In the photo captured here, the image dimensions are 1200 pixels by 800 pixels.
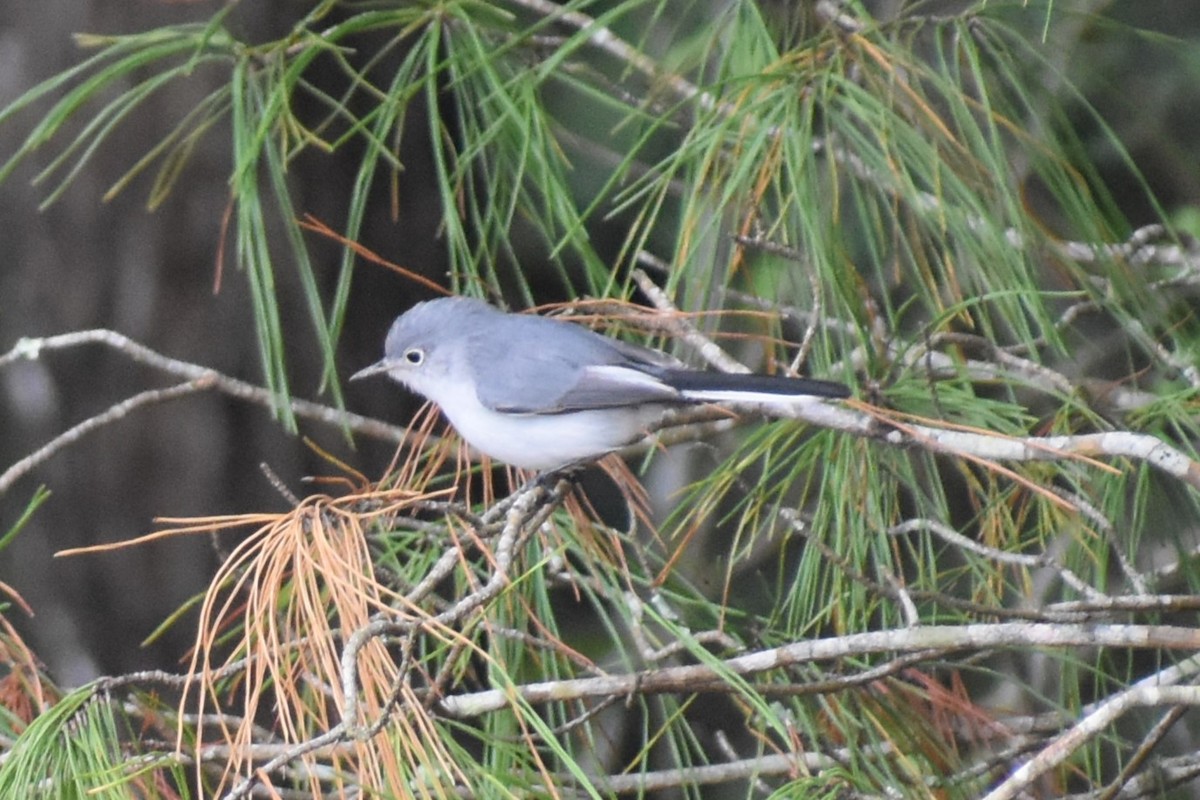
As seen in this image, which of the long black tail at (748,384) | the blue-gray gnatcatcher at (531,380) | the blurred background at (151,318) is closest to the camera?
the long black tail at (748,384)

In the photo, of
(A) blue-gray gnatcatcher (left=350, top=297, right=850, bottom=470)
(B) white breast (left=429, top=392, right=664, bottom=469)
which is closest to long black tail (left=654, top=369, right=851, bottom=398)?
(A) blue-gray gnatcatcher (left=350, top=297, right=850, bottom=470)

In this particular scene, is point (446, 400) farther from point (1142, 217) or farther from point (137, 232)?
point (1142, 217)

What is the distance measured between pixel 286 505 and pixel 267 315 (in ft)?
2.66

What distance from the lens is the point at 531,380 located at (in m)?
1.72

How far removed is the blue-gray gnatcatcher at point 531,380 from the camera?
1.55 m

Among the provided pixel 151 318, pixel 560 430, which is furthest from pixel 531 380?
pixel 151 318

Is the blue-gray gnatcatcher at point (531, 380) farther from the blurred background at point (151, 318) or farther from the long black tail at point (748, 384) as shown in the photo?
the blurred background at point (151, 318)

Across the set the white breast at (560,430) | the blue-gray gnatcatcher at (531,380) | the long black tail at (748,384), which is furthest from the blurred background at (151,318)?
the long black tail at (748,384)

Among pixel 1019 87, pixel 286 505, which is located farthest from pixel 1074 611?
pixel 286 505

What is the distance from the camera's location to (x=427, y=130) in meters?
2.19

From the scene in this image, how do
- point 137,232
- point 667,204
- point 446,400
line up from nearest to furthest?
1. point 446,400
2. point 137,232
3. point 667,204

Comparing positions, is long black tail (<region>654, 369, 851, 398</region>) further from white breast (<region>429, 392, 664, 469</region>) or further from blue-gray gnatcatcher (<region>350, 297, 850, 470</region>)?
white breast (<region>429, 392, 664, 469</region>)

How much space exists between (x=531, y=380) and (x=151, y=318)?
688 mm

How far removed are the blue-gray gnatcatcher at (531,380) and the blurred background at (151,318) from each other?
40 centimetres
